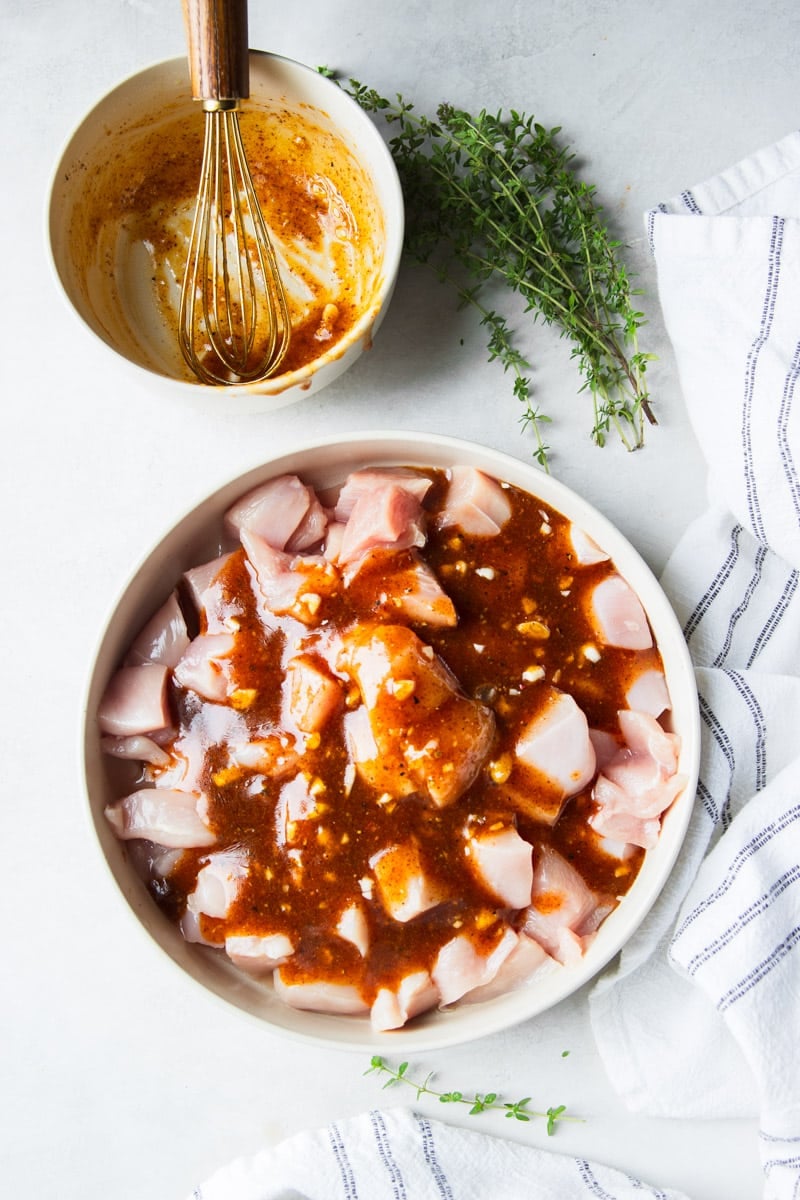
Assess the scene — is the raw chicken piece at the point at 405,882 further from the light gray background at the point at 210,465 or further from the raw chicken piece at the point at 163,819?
the light gray background at the point at 210,465

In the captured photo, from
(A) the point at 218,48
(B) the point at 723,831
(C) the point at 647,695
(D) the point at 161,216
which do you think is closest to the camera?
(A) the point at 218,48

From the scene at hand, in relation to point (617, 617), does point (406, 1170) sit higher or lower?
lower

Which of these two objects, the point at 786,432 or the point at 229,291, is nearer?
the point at 786,432

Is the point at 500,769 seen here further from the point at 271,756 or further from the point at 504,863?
the point at 271,756

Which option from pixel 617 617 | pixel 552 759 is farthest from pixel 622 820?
pixel 617 617

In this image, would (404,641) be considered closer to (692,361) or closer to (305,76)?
(692,361)

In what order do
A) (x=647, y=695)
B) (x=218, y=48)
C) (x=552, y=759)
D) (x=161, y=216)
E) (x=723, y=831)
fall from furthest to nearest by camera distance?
(x=161, y=216)
(x=723, y=831)
(x=647, y=695)
(x=552, y=759)
(x=218, y=48)
